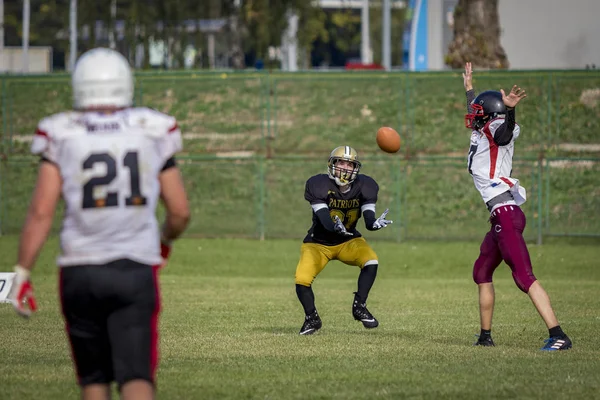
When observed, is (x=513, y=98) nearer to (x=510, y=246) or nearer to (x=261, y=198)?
(x=510, y=246)

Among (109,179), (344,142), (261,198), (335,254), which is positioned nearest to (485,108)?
(335,254)

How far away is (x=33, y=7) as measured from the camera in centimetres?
5003

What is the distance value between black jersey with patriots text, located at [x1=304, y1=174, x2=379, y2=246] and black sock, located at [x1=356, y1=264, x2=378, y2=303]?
16.7 inches

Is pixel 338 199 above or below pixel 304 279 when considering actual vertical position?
above

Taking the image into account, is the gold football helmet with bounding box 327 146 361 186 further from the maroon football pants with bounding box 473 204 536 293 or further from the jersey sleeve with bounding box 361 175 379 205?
the maroon football pants with bounding box 473 204 536 293

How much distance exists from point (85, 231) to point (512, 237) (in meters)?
5.00

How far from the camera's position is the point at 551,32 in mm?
30406

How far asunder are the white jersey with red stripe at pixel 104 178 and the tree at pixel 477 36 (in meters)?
20.6

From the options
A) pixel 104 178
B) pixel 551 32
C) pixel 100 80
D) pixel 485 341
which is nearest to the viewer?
pixel 104 178

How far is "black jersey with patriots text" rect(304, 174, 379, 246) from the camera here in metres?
10.8

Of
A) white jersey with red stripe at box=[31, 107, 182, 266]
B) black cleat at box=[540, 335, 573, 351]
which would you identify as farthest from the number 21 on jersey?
black cleat at box=[540, 335, 573, 351]

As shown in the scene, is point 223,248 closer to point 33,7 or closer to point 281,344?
point 281,344

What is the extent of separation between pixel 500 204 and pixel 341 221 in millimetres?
1918

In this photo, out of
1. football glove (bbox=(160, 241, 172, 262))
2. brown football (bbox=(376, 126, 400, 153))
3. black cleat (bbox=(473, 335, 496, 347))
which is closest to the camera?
football glove (bbox=(160, 241, 172, 262))
